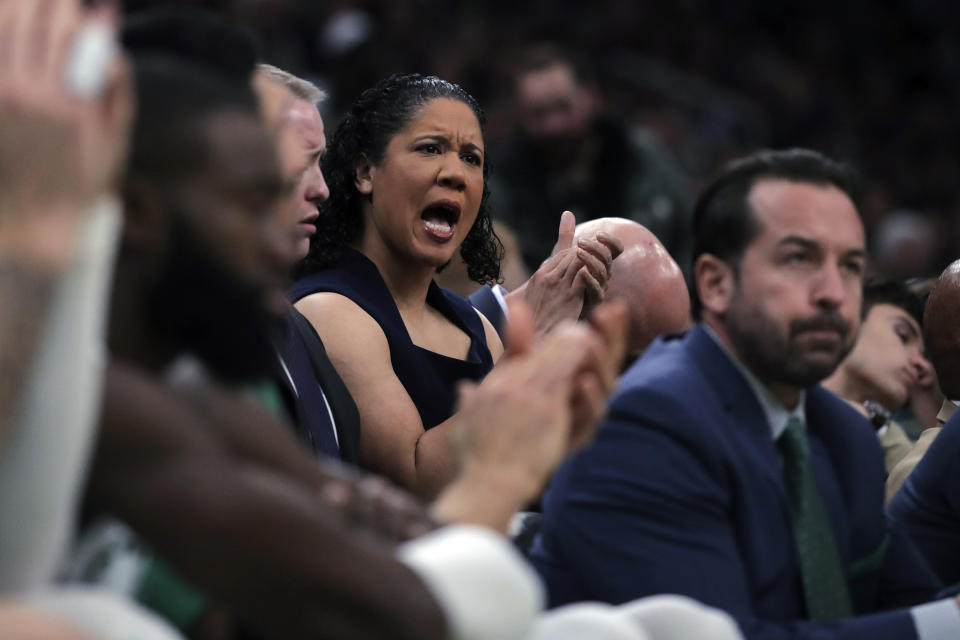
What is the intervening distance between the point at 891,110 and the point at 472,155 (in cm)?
743

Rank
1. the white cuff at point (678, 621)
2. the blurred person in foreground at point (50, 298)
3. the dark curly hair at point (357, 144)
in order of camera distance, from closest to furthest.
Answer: the blurred person in foreground at point (50, 298) → the white cuff at point (678, 621) → the dark curly hair at point (357, 144)

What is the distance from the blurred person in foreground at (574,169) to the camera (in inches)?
224

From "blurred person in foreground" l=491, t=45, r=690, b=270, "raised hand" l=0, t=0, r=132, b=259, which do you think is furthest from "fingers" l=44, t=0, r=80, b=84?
"blurred person in foreground" l=491, t=45, r=690, b=270

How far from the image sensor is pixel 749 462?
2338 millimetres

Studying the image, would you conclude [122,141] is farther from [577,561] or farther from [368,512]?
[577,561]

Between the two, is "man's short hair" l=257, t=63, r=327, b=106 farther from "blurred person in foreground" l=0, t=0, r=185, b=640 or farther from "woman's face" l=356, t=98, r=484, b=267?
"blurred person in foreground" l=0, t=0, r=185, b=640

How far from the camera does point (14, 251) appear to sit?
4.63 ft

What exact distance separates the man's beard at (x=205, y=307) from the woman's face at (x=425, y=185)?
1730 mm

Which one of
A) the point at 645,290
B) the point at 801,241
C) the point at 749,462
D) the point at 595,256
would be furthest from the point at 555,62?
the point at 749,462

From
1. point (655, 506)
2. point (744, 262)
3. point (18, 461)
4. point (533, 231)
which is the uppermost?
point (744, 262)

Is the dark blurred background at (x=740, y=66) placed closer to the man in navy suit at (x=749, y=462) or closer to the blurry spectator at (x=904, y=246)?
the blurry spectator at (x=904, y=246)

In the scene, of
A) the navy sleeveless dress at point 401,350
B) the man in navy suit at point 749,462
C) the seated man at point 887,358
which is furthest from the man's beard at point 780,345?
the seated man at point 887,358

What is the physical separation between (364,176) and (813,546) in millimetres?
1514

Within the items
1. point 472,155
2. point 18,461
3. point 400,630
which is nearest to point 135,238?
point 18,461
